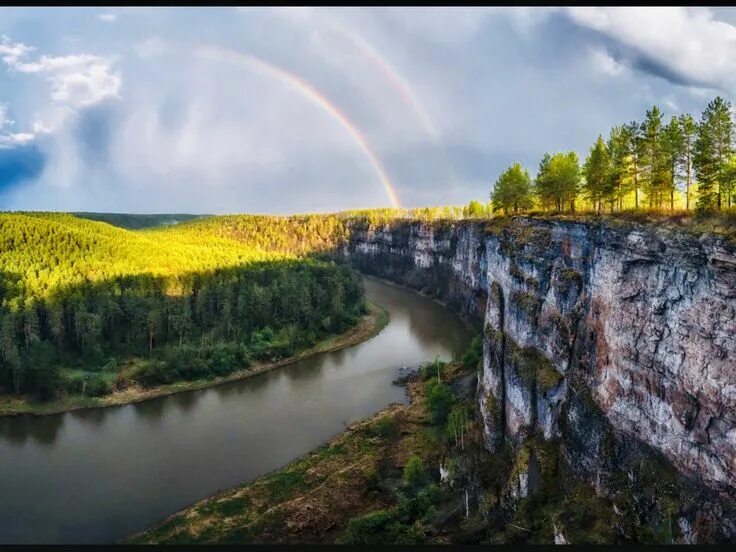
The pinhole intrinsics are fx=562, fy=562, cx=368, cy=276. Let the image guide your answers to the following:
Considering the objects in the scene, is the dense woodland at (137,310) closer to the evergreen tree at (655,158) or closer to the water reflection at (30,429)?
the water reflection at (30,429)

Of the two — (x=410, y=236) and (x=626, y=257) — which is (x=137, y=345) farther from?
(x=410, y=236)

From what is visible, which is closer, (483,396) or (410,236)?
(483,396)

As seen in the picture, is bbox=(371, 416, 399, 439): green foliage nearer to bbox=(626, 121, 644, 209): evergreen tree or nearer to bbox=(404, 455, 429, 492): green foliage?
bbox=(404, 455, 429, 492): green foliage

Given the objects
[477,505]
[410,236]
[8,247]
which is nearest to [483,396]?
[477,505]

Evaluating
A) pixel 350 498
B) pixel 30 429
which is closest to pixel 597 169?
pixel 350 498

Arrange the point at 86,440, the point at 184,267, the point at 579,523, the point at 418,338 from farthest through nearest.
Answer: the point at 184,267
the point at 418,338
the point at 86,440
the point at 579,523

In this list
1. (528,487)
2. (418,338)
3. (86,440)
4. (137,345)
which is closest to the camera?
(528,487)

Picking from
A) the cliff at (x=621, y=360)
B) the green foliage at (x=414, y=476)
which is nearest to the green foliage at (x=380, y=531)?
the green foliage at (x=414, y=476)

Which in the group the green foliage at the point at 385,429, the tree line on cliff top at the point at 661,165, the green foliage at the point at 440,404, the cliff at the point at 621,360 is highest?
the tree line on cliff top at the point at 661,165
